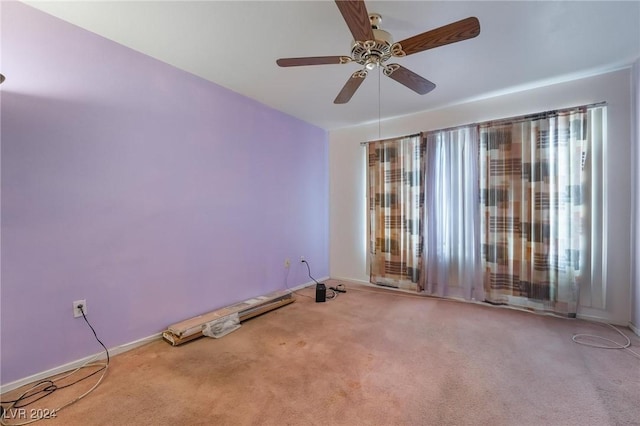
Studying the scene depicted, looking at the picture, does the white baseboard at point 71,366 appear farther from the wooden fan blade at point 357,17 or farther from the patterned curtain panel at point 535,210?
the patterned curtain panel at point 535,210

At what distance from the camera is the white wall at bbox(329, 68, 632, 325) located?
2.49 metres

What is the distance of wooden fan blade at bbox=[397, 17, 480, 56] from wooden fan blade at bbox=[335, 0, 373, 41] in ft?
0.81

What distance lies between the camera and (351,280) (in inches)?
168

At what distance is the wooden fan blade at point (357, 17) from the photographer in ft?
4.12

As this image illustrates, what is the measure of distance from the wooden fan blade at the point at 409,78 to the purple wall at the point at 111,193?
1.80 meters

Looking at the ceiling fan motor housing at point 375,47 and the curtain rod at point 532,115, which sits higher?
the ceiling fan motor housing at point 375,47

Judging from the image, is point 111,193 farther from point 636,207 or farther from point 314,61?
point 636,207

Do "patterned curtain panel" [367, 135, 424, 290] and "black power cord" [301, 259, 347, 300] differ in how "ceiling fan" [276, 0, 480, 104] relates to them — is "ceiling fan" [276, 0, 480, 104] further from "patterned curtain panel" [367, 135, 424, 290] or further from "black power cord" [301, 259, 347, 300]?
"black power cord" [301, 259, 347, 300]

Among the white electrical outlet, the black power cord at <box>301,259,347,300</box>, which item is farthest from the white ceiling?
the black power cord at <box>301,259,347,300</box>

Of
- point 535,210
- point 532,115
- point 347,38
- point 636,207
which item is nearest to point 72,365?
point 347,38

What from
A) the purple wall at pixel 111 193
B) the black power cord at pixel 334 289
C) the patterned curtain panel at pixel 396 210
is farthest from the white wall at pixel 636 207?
the purple wall at pixel 111 193

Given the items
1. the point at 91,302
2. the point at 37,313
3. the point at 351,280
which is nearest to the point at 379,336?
the point at 351,280

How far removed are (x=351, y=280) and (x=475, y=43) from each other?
327 centimetres

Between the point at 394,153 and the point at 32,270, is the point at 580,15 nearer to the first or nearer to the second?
the point at 394,153
